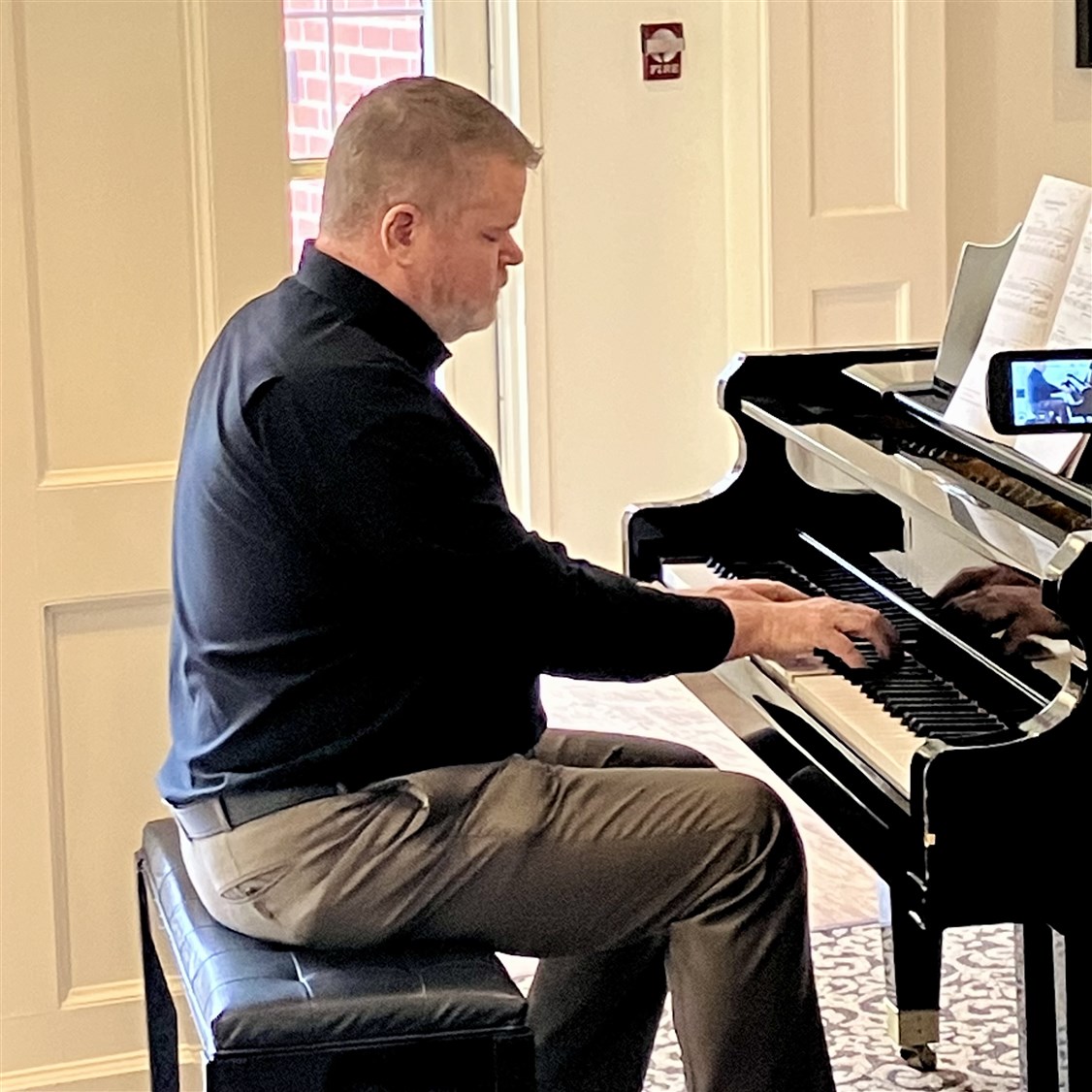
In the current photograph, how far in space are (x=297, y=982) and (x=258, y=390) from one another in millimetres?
554

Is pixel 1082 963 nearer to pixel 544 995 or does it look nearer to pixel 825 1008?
pixel 544 995

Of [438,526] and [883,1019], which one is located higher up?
[438,526]

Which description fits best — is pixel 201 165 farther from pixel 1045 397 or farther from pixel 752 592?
pixel 1045 397

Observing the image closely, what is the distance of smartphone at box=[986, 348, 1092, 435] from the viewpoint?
199cm

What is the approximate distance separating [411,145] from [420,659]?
502 mm

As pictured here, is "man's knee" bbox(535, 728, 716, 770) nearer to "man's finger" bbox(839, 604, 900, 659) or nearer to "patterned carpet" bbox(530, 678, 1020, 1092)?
"man's finger" bbox(839, 604, 900, 659)

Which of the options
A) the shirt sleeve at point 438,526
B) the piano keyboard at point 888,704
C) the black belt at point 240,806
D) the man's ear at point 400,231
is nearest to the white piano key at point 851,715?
the piano keyboard at point 888,704

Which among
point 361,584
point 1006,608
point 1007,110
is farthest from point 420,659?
point 1007,110

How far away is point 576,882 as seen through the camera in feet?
6.45

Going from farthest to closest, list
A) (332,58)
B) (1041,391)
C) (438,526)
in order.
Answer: (332,58), (1041,391), (438,526)

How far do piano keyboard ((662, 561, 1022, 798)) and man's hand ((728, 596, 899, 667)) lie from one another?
4cm

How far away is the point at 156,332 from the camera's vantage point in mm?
2561

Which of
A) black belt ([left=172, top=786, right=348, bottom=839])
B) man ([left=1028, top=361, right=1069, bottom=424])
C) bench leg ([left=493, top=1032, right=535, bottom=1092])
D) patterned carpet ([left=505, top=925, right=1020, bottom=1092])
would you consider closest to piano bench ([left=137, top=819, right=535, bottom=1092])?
bench leg ([left=493, top=1032, right=535, bottom=1092])

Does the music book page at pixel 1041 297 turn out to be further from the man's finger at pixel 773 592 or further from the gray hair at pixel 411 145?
the gray hair at pixel 411 145
